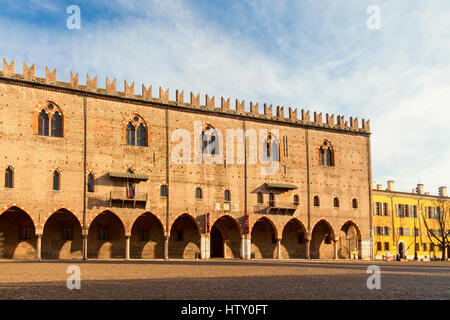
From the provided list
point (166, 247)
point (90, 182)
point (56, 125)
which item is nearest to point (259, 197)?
point (166, 247)

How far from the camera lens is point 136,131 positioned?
1501 inches

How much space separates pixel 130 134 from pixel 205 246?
10595 millimetres

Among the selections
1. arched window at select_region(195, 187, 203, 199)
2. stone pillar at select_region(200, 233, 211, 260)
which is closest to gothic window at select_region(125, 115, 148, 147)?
arched window at select_region(195, 187, 203, 199)

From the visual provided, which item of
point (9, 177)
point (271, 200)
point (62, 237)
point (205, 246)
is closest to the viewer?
point (9, 177)

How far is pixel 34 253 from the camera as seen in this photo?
34.7 metres

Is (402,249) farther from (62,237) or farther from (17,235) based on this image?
(17,235)

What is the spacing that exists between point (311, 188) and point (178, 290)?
3284cm

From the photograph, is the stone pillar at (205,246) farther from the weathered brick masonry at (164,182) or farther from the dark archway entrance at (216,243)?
the dark archway entrance at (216,243)

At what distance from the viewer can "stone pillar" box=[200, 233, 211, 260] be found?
3912 cm

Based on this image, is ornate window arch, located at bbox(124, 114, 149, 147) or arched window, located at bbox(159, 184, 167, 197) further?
arched window, located at bbox(159, 184, 167, 197)

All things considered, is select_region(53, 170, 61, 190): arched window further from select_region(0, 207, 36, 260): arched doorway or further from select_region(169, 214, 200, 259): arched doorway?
select_region(169, 214, 200, 259): arched doorway

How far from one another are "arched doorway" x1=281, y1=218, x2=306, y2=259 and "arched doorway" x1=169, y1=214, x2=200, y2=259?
28.5 ft

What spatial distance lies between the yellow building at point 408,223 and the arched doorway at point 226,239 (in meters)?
15.1
